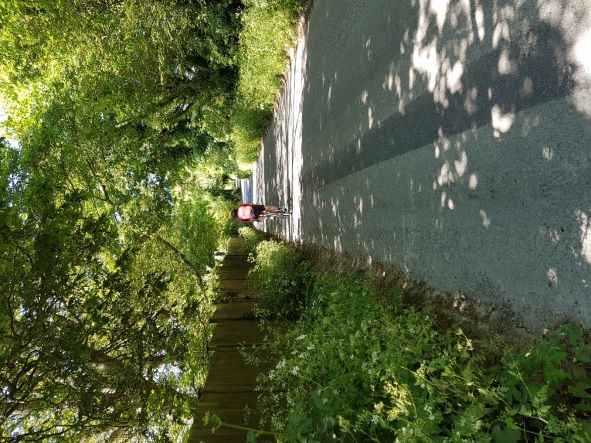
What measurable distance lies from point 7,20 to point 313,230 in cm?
1001

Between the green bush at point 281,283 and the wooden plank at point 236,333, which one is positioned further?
the green bush at point 281,283

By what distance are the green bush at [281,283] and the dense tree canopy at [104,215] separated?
132 cm

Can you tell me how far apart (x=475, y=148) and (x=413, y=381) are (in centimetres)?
242

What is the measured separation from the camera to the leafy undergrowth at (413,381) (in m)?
2.88

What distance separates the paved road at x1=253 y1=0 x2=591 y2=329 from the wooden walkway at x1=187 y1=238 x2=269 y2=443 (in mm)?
2266

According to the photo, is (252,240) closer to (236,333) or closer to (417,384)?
(236,333)

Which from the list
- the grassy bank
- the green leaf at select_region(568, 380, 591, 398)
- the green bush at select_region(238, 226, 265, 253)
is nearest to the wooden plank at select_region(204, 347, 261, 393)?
the green leaf at select_region(568, 380, 591, 398)

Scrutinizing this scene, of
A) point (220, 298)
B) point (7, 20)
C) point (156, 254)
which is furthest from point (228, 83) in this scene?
point (220, 298)

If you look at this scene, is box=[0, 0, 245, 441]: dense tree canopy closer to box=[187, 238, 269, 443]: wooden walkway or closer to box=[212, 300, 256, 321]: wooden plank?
box=[212, 300, 256, 321]: wooden plank

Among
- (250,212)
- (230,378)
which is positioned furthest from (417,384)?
(250,212)

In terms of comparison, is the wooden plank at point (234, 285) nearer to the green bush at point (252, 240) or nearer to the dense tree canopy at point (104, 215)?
the dense tree canopy at point (104, 215)

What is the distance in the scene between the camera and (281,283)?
8633mm

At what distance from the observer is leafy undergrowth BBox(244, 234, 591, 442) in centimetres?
288

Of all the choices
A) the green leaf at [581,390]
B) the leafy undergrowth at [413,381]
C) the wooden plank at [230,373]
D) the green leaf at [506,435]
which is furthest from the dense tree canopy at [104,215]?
the green leaf at [581,390]
